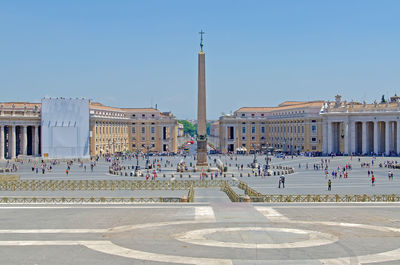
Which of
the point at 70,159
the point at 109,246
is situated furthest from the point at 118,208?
the point at 70,159

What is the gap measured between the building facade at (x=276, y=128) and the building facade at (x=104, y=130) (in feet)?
43.0

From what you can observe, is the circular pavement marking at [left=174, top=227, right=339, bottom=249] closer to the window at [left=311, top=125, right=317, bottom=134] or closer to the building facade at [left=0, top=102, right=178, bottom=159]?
the building facade at [left=0, top=102, right=178, bottom=159]

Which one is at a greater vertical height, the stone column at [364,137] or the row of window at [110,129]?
the row of window at [110,129]

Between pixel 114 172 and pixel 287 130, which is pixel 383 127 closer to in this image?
pixel 287 130

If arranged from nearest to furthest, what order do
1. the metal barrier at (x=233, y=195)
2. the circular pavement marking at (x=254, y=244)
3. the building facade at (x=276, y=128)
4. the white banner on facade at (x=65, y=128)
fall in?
the circular pavement marking at (x=254, y=244) < the metal barrier at (x=233, y=195) < the white banner on facade at (x=65, y=128) < the building facade at (x=276, y=128)

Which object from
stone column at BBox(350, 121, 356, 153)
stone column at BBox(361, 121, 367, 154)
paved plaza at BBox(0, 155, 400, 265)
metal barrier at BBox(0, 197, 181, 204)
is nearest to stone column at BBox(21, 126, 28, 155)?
stone column at BBox(350, 121, 356, 153)

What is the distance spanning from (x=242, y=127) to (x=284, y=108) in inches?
399

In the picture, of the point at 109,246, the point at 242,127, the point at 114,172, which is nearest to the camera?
the point at 109,246

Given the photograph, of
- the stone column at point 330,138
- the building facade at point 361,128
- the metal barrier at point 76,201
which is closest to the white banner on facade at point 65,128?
the stone column at point 330,138

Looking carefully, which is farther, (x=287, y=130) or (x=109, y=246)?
(x=287, y=130)

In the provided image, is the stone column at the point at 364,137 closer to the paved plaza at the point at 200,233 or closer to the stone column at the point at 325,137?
the stone column at the point at 325,137

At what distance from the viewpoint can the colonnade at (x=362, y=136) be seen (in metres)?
92.2

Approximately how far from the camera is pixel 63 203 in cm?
3127

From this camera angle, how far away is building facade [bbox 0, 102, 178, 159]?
91.7m
